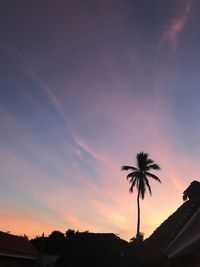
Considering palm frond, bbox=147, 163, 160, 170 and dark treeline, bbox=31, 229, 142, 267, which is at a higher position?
palm frond, bbox=147, 163, 160, 170

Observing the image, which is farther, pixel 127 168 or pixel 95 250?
pixel 127 168

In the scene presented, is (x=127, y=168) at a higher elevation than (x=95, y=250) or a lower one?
higher

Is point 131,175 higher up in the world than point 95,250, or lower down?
higher up

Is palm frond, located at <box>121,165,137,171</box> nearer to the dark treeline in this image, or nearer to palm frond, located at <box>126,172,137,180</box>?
palm frond, located at <box>126,172,137,180</box>

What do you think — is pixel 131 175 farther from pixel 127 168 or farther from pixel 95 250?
pixel 95 250

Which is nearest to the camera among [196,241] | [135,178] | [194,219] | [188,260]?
[194,219]

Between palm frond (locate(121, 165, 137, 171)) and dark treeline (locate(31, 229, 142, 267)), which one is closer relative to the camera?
dark treeline (locate(31, 229, 142, 267))

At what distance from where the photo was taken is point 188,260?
25.7ft

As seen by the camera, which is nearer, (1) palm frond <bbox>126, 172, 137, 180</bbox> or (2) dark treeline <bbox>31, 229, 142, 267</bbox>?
(2) dark treeline <bbox>31, 229, 142, 267</bbox>

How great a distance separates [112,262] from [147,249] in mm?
17016

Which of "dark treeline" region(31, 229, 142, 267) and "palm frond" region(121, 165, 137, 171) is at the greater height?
"palm frond" region(121, 165, 137, 171)

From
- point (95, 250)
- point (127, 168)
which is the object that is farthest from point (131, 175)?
point (95, 250)

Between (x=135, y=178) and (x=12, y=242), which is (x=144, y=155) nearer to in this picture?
(x=135, y=178)

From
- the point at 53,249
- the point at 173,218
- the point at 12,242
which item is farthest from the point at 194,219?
the point at 53,249
